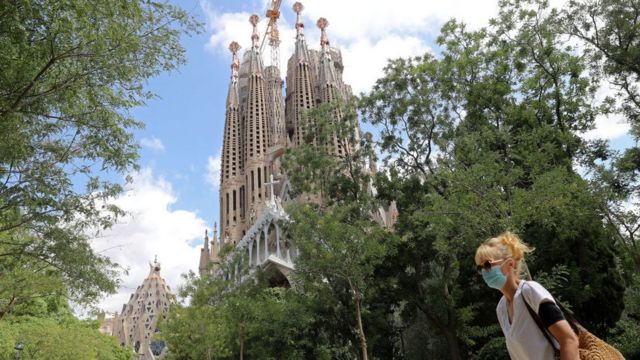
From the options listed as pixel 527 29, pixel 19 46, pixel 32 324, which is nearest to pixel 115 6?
pixel 19 46

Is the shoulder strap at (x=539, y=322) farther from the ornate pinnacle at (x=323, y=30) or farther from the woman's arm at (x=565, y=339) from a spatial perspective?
the ornate pinnacle at (x=323, y=30)

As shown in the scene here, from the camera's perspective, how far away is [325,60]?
59125mm

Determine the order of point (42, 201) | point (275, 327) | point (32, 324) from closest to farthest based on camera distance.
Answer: point (42, 201) < point (275, 327) < point (32, 324)

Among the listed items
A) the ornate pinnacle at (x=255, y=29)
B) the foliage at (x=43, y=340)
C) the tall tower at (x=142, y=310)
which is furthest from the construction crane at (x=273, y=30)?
the foliage at (x=43, y=340)

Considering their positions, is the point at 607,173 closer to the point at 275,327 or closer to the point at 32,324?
the point at 275,327

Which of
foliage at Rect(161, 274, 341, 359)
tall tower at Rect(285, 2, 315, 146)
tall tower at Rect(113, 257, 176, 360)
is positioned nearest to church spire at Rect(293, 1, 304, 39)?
tall tower at Rect(285, 2, 315, 146)

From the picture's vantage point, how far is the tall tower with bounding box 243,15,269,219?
183ft

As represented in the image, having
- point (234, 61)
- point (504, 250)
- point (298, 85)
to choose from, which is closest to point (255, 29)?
point (234, 61)

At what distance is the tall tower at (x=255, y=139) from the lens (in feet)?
183

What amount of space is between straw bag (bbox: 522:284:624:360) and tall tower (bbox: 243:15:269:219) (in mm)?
50307

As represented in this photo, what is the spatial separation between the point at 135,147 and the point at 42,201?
5.71 ft

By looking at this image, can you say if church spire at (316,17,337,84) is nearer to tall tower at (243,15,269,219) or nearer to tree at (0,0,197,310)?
tall tower at (243,15,269,219)

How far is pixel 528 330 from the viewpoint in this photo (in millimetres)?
2365

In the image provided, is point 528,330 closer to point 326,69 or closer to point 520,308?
point 520,308
